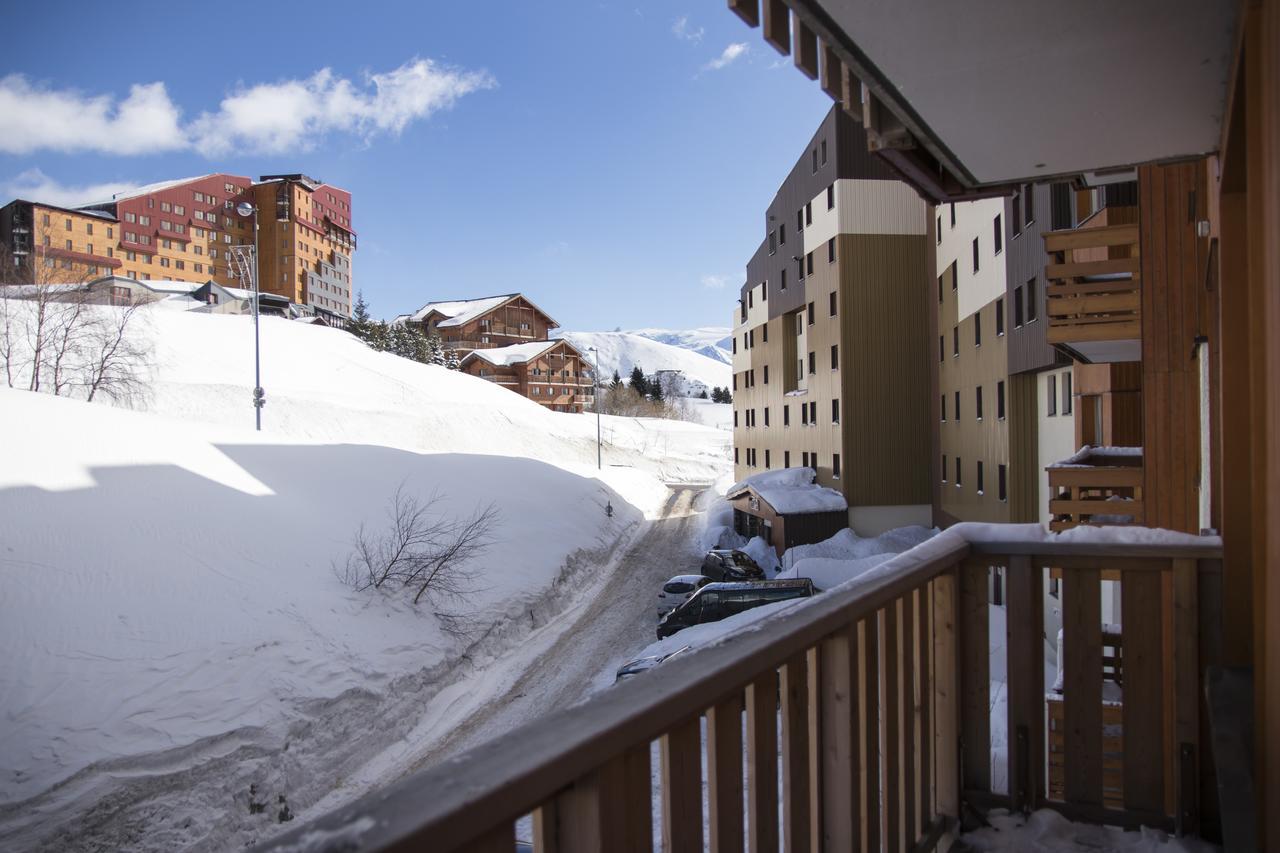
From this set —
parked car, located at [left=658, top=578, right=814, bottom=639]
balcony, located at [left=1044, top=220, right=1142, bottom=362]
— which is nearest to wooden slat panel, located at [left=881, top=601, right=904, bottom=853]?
balcony, located at [left=1044, top=220, right=1142, bottom=362]

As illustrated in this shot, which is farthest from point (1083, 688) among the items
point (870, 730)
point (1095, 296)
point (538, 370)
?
point (538, 370)

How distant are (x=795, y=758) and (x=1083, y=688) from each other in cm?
186

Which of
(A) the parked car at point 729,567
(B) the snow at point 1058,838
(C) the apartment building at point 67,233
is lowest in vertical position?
(A) the parked car at point 729,567

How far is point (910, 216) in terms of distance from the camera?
82.0 ft

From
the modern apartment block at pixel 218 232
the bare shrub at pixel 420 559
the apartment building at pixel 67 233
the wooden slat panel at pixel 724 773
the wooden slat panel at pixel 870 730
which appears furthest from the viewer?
the modern apartment block at pixel 218 232

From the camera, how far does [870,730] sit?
221 centimetres

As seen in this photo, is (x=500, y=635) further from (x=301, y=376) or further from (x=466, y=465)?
(x=301, y=376)

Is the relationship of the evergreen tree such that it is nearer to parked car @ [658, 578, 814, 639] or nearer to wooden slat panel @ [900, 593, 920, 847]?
parked car @ [658, 578, 814, 639]

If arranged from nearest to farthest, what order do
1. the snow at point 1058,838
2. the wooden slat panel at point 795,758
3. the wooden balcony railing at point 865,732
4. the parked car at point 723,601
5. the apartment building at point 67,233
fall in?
the wooden balcony railing at point 865,732
the wooden slat panel at point 795,758
the snow at point 1058,838
the parked car at point 723,601
the apartment building at point 67,233

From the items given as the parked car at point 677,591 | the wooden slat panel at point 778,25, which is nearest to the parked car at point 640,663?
the parked car at point 677,591

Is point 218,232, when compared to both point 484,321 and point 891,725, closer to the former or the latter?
point 484,321

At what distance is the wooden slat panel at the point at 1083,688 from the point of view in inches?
117

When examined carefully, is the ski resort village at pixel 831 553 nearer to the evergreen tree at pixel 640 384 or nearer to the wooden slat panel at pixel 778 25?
the wooden slat panel at pixel 778 25

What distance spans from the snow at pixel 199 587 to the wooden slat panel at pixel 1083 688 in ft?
32.8
